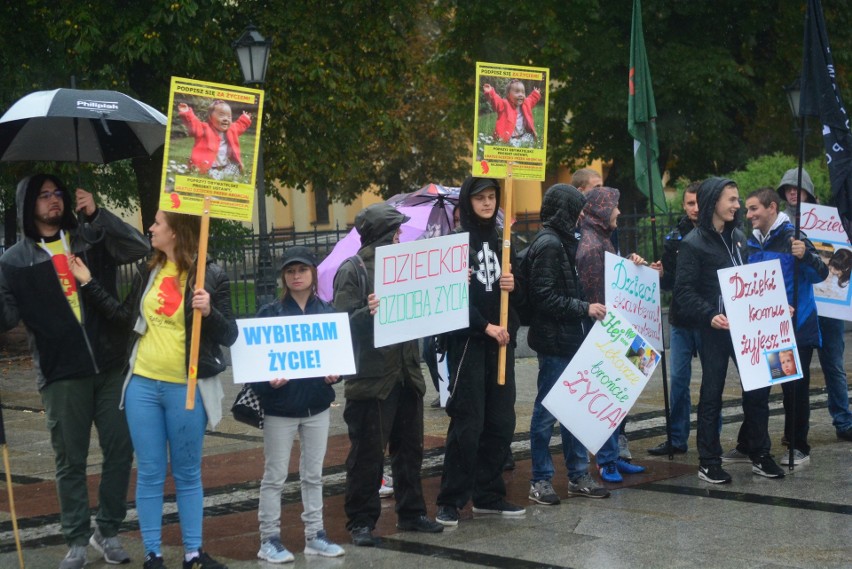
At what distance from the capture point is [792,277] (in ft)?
28.1

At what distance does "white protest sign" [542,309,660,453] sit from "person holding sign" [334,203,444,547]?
3.45ft

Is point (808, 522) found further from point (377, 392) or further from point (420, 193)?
point (420, 193)

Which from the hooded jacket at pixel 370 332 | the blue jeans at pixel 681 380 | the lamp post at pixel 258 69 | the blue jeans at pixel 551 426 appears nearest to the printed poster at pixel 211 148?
the hooded jacket at pixel 370 332

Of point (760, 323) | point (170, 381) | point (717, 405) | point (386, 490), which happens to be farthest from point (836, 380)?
point (170, 381)

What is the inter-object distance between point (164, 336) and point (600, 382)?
9.47 feet

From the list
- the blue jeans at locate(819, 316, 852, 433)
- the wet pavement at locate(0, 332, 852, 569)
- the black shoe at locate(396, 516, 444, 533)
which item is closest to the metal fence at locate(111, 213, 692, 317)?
the wet pavement at locate(0, 332, 852, 569)

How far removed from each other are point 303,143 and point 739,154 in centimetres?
1181

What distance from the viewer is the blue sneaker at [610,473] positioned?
25.9 feet

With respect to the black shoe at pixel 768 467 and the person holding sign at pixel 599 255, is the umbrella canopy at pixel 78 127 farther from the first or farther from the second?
the black shoe at pixel 768 467

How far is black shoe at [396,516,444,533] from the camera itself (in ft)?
22.0

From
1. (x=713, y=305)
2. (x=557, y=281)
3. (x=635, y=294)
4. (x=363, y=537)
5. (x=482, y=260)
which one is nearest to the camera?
(x=363, y=537)

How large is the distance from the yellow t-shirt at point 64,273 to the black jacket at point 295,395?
917 mm

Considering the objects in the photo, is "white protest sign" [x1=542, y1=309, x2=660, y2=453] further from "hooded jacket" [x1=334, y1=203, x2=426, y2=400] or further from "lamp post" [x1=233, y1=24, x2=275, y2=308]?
"lamp post" [x1=233, y1=24, x2=275, y2=308]

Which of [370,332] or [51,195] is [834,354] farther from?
[51,195]
